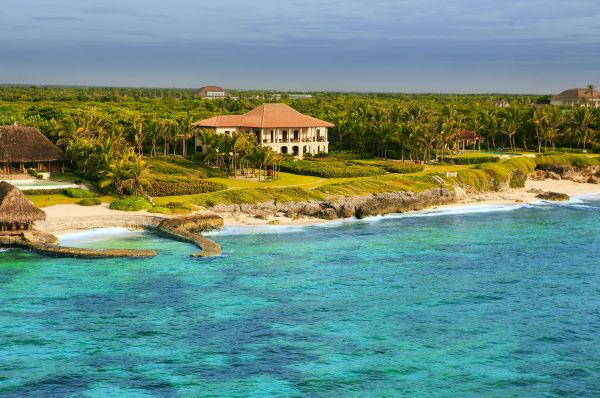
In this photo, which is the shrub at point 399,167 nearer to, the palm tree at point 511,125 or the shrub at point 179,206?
the palm tree at point 511,125

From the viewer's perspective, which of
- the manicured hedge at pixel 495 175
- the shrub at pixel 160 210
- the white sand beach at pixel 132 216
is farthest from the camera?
the manicured hedge at pixel 495 175

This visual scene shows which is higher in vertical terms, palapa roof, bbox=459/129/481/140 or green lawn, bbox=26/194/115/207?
palapa roof, bbox=459/129/481/140

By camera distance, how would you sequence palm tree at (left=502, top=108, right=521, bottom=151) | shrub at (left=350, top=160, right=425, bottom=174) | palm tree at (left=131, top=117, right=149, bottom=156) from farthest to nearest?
palm tree at (left=502, top=108, right=521, bottom=151) → shrub at (left=350, top=160, right=425, bottom=174) → palm tree at (left=131, top=117, right=149, bottom=156)

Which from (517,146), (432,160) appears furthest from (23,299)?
(517,146)

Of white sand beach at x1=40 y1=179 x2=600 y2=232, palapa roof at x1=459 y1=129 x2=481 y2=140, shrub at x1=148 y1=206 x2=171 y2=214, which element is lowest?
white sand beach at x1=40 y1=179 x2=600 y2=232

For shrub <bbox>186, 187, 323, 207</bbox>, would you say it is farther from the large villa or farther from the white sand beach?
the large villa

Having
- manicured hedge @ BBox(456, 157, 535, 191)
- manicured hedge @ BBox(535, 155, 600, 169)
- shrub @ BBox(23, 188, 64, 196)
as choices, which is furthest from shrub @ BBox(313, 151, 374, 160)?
shrub @ BBox(23, 188, 64, 196)

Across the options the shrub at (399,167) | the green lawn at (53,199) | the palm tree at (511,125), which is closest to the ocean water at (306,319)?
the green lawn at (53,199)
